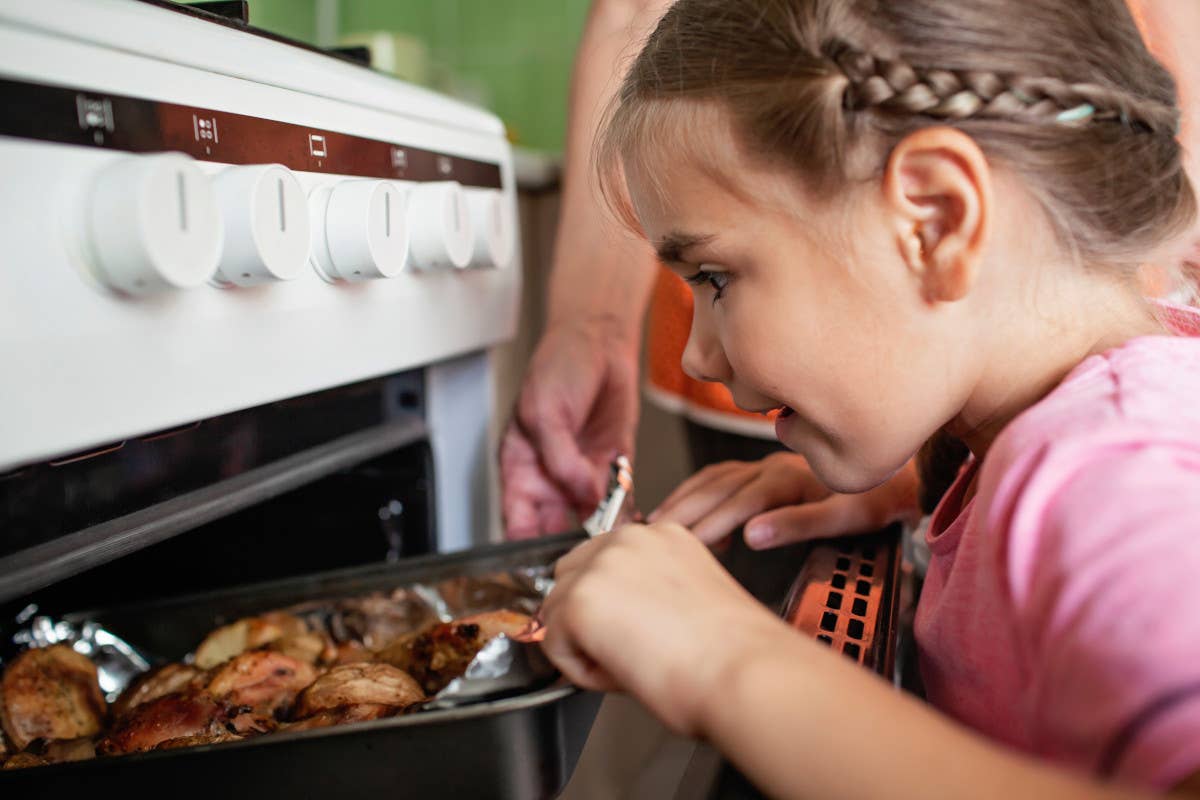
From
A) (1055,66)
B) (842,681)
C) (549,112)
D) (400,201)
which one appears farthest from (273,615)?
(549,112)

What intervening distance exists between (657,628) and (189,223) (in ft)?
0.84

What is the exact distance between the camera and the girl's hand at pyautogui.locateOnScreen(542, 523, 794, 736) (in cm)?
40

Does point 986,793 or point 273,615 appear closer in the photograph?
point 986,793

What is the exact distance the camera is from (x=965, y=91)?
0.48 m

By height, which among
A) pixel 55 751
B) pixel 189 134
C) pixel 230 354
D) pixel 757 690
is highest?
pixel 189 134

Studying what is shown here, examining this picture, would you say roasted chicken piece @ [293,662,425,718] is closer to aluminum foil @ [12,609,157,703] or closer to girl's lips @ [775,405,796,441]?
aluminum foil @ [12,609,157,703]

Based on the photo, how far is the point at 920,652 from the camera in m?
0.60

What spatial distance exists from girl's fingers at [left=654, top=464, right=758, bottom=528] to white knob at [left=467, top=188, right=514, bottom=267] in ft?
0.73

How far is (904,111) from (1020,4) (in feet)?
0.27

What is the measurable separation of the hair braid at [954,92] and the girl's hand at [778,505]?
10.9 inches

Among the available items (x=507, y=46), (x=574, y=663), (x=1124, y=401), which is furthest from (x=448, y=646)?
(x=507, y=46)

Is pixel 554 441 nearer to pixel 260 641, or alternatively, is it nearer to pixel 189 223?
pixel 260 641

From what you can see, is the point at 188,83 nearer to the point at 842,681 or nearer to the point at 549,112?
the point at 842,681

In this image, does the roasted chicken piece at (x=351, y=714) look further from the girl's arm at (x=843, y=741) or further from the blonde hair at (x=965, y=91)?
the blonde hair at (x=965, y=91)
